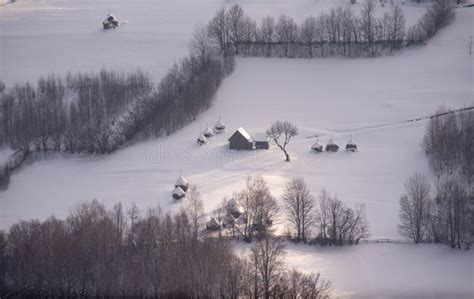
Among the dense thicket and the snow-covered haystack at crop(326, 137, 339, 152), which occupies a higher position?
the dense thicket

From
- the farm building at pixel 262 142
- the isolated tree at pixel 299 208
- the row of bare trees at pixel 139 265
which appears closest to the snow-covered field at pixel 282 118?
the farm building at pixel 262 142

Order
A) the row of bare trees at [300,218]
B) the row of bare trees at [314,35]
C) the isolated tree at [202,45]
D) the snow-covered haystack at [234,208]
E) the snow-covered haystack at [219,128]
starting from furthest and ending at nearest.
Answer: the row of bare trees at [314,35] < the isolated tree at [202,45] < the snow-covered haystack at [219,128] < the snow-covered haystack at [234,208] < the row of bare trees at [300,218]

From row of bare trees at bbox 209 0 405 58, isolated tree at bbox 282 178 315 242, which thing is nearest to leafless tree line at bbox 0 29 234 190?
row of bare trees at bbox 209 0 405 58

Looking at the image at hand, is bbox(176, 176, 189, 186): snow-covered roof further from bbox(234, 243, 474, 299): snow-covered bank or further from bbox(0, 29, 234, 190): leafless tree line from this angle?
bbox(0, 29, 234, 190): leafless tree line

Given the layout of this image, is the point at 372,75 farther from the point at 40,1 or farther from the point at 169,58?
the point at 40,1

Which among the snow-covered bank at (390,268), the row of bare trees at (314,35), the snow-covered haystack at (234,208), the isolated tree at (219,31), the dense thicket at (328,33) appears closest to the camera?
the snow-covered bank at (390,268)

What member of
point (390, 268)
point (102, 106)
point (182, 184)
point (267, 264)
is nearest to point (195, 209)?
point (182, 184)

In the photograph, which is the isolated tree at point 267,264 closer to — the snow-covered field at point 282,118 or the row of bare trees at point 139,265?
the row of bare trees at point 139,265
